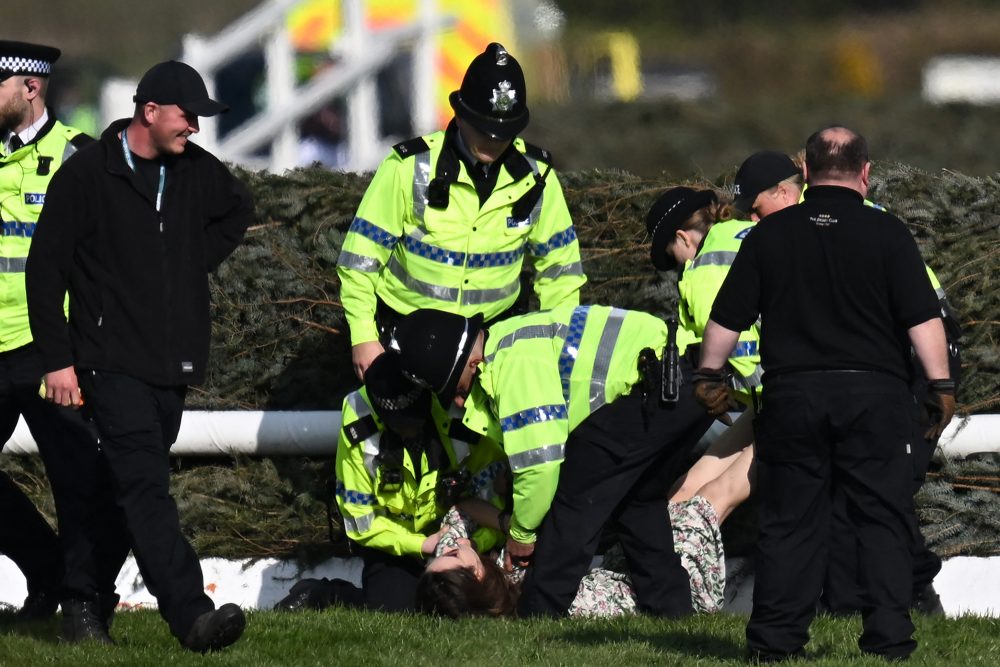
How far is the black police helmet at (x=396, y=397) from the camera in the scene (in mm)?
7629

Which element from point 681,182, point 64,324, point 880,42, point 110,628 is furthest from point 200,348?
point 880,42

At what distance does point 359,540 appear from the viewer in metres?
8.11

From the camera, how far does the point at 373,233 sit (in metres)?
8.11

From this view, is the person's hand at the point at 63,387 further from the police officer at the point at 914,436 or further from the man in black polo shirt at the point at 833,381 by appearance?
the police officer at the point at 914,436

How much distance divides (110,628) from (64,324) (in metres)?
1.33

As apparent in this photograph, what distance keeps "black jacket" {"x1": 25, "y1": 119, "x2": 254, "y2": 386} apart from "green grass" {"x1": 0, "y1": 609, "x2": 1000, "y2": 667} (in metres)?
1.00

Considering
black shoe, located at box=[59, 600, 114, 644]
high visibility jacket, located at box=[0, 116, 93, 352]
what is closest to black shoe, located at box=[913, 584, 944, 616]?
black shoe, located at box=[59, 600, 114, 644]

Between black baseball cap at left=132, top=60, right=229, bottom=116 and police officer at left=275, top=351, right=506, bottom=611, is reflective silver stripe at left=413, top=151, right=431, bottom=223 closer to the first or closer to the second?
police officer at left=275, top=351, right=506, bottom=611

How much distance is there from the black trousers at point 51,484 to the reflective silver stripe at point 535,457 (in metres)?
1.65

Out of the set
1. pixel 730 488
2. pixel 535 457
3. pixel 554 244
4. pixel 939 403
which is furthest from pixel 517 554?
pixel 939 403

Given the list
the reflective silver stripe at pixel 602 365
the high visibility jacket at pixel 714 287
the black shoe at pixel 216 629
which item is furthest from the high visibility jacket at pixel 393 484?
the black shoe at pixel 216 629

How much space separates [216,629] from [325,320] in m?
3.31

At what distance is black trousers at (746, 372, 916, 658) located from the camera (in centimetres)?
625

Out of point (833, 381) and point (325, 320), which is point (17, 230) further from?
point (833, 381)
